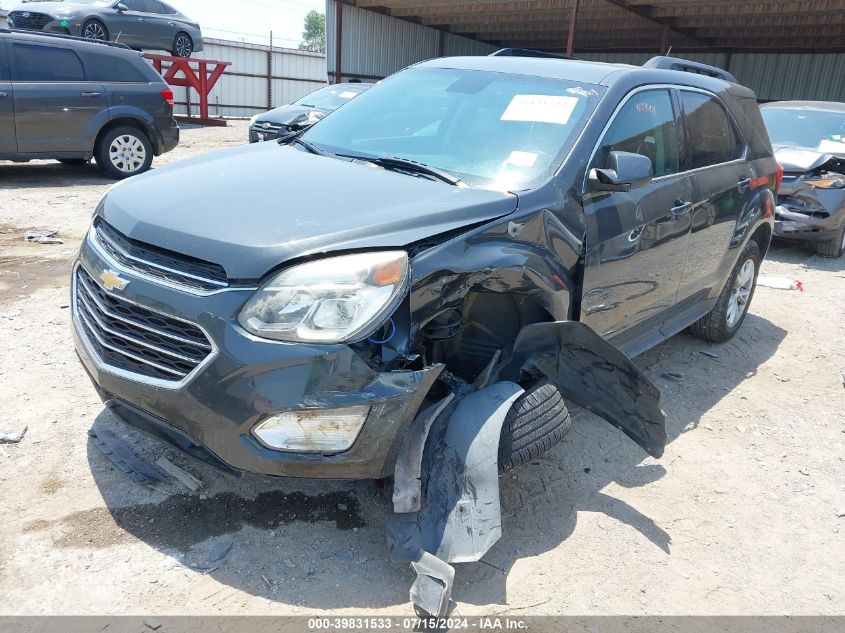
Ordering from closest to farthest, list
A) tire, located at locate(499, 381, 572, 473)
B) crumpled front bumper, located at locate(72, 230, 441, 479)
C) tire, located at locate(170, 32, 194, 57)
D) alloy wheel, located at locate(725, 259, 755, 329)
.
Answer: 1. crumpled front bumper, located at locate(72, 230, 441, 479)
2. tire, located at locate(499, 381, 572, 473)
3. alloy wheel, located at locate(725, 259, 755, 329)
4. tire, located at locate(170, 32, 194, 57)

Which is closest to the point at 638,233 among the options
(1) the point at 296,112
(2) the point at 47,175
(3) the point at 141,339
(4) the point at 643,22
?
(3) the point at 141,339

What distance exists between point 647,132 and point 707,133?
0.86 meters

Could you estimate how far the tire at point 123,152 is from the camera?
9.72 m

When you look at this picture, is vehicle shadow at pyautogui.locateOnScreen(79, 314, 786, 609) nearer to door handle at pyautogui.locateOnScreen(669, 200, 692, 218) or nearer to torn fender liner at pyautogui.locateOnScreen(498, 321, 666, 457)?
torn fender liner at pyautogui.locateOnScreen(498, 321, 666, 457)

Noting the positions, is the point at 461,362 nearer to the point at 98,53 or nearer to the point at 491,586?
the point at 491,586

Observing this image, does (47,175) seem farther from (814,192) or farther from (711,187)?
(814,192)

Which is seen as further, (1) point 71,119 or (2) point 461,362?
(1) point 71,119

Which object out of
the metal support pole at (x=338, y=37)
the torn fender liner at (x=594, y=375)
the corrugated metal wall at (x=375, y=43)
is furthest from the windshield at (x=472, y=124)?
the corrugated metal wall at (x=375, y=43)

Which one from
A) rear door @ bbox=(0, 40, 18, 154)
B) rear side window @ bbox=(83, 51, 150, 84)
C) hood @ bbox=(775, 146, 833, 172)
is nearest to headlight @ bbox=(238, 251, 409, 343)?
hood @ bbox=(775, 146, 833, 172)

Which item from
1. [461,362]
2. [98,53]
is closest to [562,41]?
[98,53]

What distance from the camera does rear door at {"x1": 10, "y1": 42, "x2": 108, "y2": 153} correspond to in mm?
8812

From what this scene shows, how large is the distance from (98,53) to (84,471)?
334 inches

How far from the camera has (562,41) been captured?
2452 cm

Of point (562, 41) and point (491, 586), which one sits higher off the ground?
point (562, 41)
